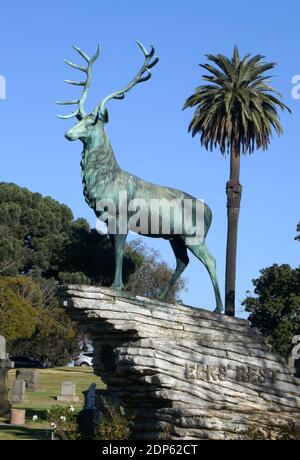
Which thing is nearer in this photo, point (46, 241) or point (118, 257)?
point (118, 257)

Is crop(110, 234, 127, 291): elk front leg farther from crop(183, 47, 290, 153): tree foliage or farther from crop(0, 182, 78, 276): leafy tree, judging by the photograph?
crop(0, 182, 78, 276): leafy tree

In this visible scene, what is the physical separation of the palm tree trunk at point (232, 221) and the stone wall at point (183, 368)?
49.5ft

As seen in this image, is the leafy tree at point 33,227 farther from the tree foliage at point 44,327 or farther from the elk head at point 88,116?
the elk head at point 88,116

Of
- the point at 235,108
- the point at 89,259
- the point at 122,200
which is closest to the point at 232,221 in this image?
the point at 235,108

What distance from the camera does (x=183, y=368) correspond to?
19344mm

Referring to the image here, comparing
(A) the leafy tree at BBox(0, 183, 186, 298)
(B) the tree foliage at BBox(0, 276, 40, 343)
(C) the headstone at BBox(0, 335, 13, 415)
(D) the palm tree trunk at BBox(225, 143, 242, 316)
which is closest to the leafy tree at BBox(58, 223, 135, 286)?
(A) the leafy tree at BBox(0, 183, 186, 298)

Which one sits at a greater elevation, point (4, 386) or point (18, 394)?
point (4, 386)

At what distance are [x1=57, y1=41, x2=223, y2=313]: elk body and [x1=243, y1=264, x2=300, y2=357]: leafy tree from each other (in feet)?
60.9

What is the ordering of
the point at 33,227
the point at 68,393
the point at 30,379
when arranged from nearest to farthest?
the point at 68,393
the point at 30,379
the point at 33,227

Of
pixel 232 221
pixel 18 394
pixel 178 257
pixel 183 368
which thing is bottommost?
pixel 18 394

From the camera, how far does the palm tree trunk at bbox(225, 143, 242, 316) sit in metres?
36.1

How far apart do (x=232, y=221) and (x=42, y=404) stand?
10095 millimetres

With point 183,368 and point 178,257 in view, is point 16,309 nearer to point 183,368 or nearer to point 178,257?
point 178,257
